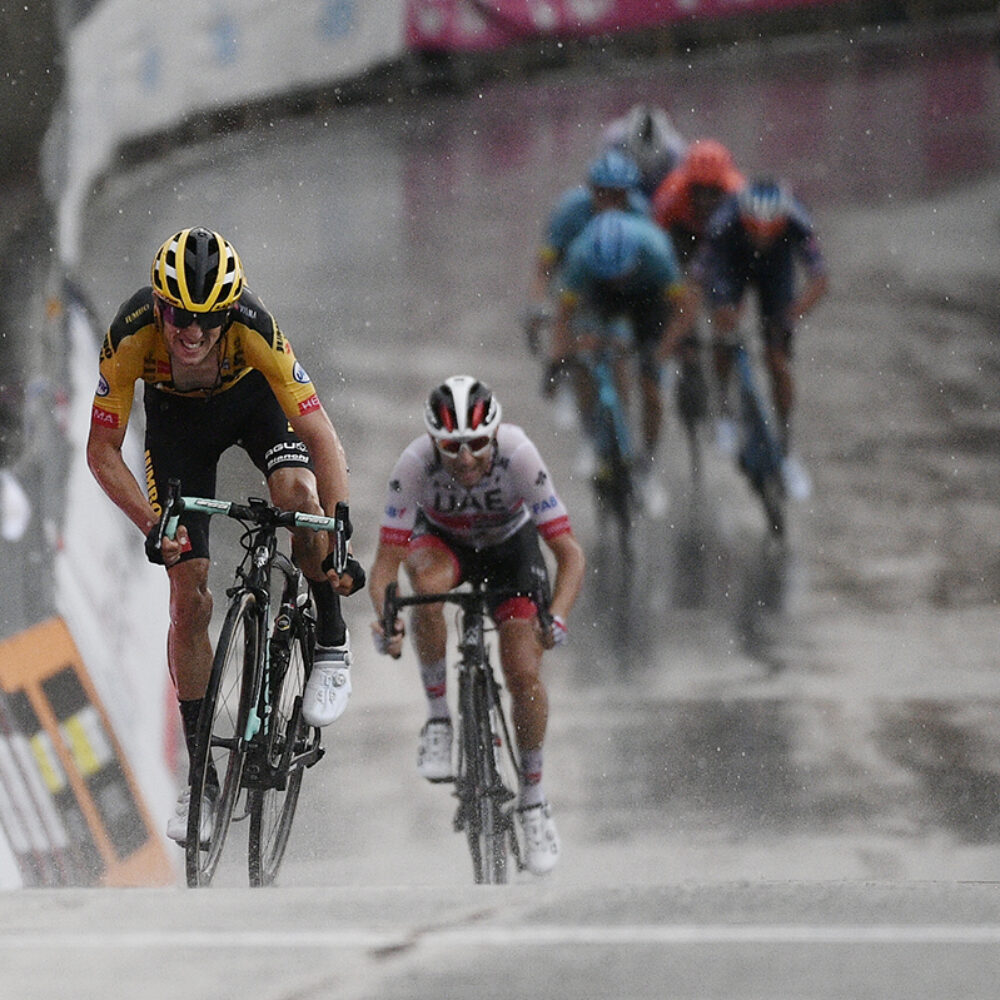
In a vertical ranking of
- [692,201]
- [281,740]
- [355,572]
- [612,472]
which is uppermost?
[692,201]

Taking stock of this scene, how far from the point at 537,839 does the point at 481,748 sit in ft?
1.68

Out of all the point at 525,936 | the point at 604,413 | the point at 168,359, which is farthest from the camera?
the point at 604,413

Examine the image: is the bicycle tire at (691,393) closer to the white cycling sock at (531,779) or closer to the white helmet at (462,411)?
the white cycling sock at (531,779)

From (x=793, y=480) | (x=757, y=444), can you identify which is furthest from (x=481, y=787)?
(x=793, y=480)

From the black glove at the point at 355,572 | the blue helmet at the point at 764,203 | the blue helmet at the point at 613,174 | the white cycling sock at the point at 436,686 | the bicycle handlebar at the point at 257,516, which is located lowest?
the white cycling sock at the point at 436,686

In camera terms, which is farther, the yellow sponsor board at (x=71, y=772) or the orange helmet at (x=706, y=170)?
the orange helmet at (x=706, y=170)

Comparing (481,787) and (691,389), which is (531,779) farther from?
(691,389)

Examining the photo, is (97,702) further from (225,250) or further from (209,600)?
(225,250)

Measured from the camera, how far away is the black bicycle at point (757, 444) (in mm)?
8344

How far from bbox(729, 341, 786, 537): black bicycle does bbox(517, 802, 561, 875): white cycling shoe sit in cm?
324

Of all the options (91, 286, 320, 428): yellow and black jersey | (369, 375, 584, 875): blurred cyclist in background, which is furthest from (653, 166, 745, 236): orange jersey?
(91, 286, 320, 428): yellow and black jersey

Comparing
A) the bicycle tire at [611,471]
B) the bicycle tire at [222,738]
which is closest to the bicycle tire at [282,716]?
the bicycle tire at [222,738]

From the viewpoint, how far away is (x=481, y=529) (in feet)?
17.7

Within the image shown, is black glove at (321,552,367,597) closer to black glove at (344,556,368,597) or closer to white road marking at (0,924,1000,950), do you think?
black glove at (344,556,368,597)
